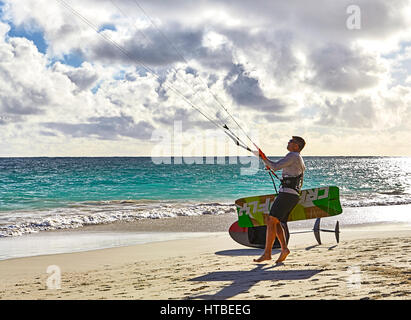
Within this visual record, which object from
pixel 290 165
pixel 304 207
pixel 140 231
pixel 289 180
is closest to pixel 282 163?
pixel 290 165

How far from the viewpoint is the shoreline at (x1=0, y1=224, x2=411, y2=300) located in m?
4.74

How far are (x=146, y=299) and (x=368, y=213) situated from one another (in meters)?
13.3

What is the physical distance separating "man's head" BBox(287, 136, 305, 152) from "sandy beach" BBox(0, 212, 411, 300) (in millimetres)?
1741

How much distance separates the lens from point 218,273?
6.05m

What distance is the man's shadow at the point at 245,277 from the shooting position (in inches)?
188

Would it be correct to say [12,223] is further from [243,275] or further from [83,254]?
[243,275]

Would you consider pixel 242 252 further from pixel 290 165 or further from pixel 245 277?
pixel 290 165

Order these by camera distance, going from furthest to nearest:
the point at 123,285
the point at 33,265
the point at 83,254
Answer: the point at 83,254 → the point at 33,265 → the point at 123,285

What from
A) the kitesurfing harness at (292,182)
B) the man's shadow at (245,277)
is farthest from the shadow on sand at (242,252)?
the kitesurfing harness at (292,182)

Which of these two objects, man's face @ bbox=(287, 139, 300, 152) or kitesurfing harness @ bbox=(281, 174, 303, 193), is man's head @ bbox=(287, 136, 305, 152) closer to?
man's face @ bbox=(287, 139, 300, 152)

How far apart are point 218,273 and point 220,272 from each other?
0.25 ft

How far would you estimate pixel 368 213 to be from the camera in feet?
52.6

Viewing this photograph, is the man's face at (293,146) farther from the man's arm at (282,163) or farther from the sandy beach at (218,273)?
the sandy beach at (218,273)
